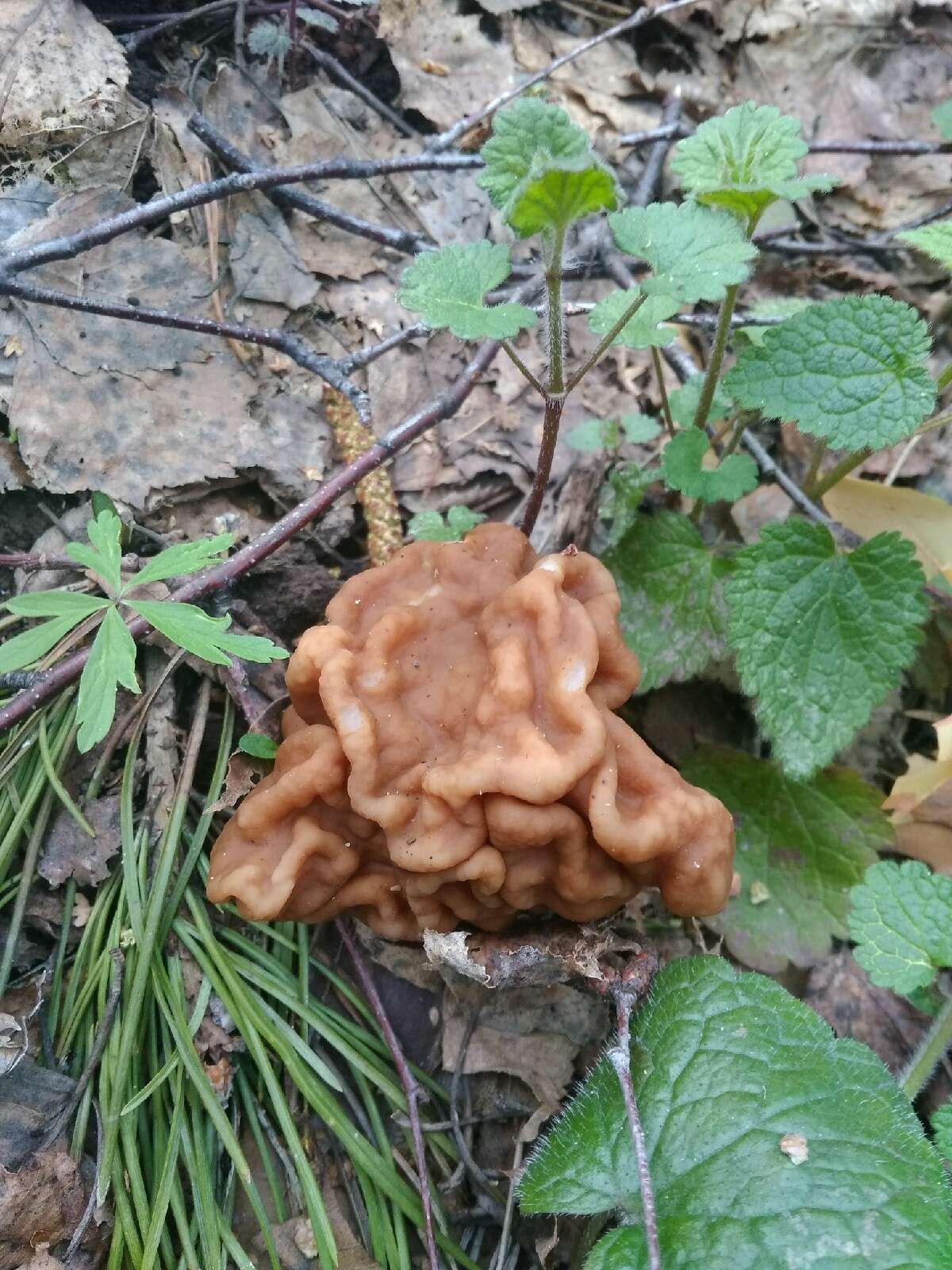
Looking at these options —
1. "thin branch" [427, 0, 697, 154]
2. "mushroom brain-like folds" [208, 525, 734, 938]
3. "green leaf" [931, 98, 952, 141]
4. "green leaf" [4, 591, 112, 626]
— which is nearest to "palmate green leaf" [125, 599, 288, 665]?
"green leaf" [4, 591, 112, 626]

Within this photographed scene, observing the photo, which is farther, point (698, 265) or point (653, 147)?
point (653, 147)

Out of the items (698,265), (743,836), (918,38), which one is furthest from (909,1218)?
(918,38)

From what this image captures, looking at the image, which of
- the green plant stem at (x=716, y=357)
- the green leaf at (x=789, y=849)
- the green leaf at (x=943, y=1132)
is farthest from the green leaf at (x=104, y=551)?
the green leaf at (x=943, y=1132)

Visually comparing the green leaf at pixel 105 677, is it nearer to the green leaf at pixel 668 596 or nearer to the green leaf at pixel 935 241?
the green leaf at pixel 668 596

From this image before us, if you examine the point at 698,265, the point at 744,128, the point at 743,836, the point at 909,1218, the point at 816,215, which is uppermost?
the point at 744,128

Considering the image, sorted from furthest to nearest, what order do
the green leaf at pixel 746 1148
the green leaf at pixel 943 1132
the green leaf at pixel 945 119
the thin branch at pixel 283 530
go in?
the green leaf at pixel 945 119, the thin branch at pixel 283 530, the green leaf at pixel 943 1132, the green leaf at pixel 746 1148

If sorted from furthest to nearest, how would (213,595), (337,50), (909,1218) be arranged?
(337,50)
(213,595)
(909,1218)

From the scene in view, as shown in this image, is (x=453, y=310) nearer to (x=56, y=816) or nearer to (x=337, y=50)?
(x=56, y=816)

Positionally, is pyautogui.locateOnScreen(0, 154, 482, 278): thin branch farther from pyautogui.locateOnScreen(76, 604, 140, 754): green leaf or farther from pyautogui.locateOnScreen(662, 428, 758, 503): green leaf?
pyautogui.locateOnScreen(662, 428, 758, 503): green leaf
